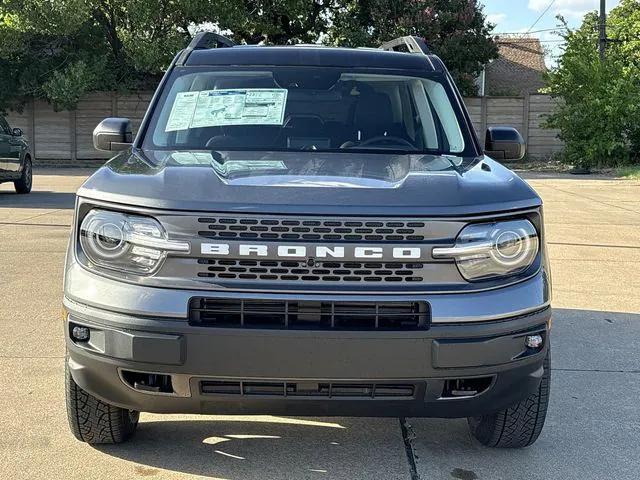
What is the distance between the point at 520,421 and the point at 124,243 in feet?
6.07

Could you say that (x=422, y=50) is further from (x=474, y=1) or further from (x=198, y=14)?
(x=474, y=1)

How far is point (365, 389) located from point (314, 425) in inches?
40.1

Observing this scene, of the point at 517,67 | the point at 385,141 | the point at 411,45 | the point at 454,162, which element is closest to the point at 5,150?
the point at 411,45

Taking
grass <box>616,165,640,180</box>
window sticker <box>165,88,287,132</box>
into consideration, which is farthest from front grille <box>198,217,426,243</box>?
grass <box>616,165,640,180</box>

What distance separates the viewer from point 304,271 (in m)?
2.77

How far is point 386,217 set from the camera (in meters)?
2.78

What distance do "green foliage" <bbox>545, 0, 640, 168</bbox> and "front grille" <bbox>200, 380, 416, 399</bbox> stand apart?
2203 centimetres

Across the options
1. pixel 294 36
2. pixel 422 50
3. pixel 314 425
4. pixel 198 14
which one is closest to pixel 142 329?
pixel 314 425

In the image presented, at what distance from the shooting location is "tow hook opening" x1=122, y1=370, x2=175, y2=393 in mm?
2861

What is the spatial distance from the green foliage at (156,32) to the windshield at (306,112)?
2011 cm

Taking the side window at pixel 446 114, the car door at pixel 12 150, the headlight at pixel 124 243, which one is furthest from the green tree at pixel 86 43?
the headlight at pixel 124 243

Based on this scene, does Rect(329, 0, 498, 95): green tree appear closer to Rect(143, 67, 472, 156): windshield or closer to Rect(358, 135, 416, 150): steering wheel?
Rect(143, 67, 472, 156): windshield

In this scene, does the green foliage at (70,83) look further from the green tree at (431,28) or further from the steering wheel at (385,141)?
the steering wheel at (385,141)

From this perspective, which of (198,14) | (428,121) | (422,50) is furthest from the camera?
(198,14)
